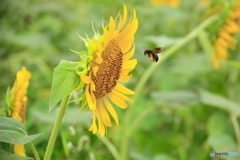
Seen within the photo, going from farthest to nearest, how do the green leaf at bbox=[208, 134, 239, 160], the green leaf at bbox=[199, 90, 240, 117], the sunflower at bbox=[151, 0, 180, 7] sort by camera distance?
the sunflower at bbox=[151, 0, 180, 7], the green leaf at bbox=[199, 90, 240, 117], the green leaf at bbox=[208, 134, 239, 160]

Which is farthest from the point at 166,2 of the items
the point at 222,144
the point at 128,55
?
the point at 128,55

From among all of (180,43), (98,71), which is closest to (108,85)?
(98,71)

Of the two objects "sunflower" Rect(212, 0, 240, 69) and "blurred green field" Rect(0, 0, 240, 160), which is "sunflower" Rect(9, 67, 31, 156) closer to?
"blurred green field" Rect(0, 0, 240, 160)

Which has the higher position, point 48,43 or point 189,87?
point 48,43

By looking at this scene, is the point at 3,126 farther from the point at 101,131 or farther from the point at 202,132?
the point at 202,132

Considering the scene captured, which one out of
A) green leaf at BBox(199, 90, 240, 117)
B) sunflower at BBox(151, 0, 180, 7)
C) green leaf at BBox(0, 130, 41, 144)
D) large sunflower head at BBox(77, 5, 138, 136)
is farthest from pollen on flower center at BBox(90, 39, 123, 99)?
sunflower at BBox(151, 0, 180, 7)

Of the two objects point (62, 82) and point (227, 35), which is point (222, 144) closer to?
point (227, 35)
